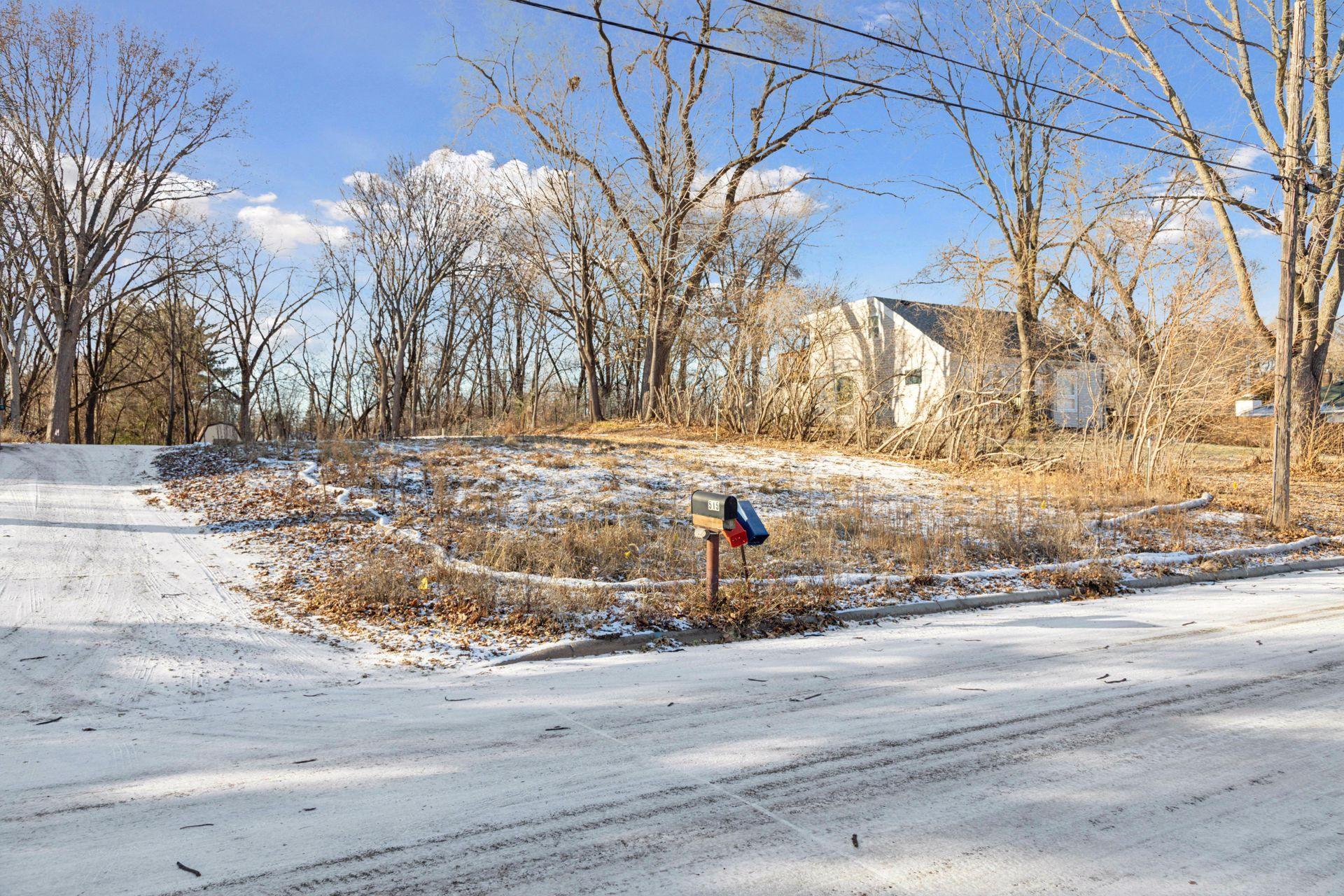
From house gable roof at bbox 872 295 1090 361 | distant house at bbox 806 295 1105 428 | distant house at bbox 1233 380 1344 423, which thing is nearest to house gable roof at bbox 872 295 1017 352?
house gable roof at bbox 872 295 1090 361

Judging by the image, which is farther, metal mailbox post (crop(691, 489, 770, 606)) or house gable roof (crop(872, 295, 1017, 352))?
house gable roof (crop(872, 295, 1017, 352))

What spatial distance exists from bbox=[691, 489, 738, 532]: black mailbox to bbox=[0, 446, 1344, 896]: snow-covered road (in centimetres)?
97

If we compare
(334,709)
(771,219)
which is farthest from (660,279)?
(334,709)

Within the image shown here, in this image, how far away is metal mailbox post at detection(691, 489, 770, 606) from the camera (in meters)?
5.99

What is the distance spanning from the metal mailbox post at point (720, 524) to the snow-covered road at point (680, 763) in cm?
81

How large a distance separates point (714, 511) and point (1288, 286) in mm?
10791

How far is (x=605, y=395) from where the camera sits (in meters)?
29.9

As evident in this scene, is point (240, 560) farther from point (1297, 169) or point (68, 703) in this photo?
point (1297, 169)

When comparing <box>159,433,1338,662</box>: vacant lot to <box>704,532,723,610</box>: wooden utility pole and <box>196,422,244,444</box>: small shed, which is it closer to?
<box>704,532,723,610</box>: wooden utility pole

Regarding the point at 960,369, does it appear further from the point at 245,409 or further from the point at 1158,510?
the point at 245,409

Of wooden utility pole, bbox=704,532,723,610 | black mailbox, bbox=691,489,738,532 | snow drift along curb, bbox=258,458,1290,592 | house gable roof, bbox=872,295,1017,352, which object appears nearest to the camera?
black mailbox, bbox=691,489,738,532

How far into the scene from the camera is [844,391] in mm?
19625

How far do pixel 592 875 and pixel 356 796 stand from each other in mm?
1190

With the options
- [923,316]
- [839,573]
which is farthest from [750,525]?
[923,316]
